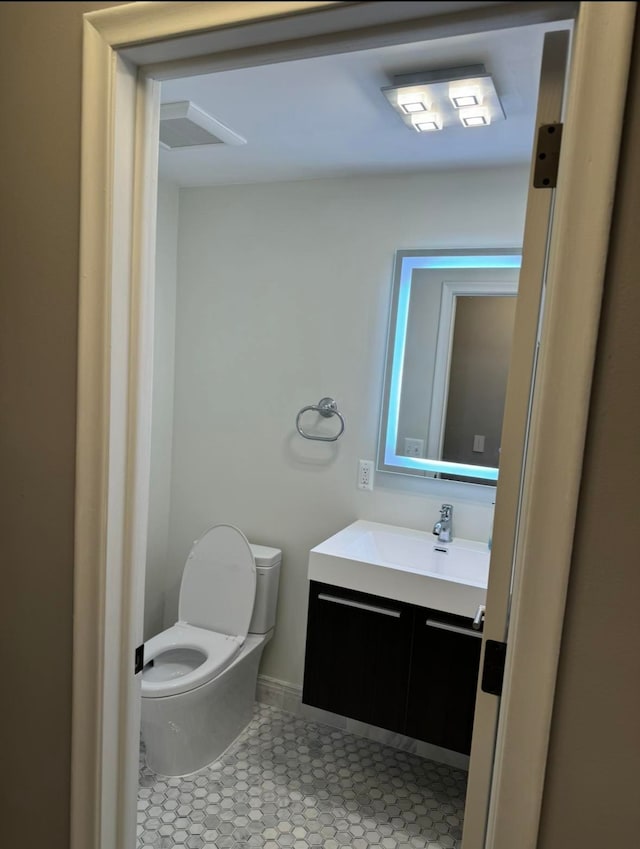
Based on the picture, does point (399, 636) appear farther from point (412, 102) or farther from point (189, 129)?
point (189, 129)

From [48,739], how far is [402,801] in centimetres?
149

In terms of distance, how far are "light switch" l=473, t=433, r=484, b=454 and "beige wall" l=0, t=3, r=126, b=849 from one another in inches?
64.3

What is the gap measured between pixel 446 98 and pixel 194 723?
225 centimetres

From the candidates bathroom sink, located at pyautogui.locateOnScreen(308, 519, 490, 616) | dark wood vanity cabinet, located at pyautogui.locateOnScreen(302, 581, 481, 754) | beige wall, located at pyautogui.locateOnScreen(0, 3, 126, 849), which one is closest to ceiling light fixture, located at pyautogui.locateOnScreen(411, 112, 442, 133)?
beige wall, located at pyautogui.locateOnScreen(0, 3, 126, 849)

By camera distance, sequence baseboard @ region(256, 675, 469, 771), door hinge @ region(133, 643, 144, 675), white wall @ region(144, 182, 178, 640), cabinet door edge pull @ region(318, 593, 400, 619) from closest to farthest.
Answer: door hinge @ region(133, 643, 144, 675) → cabinet door edge pull @ region(318, 593, 400, 619) → baseboard @ region(256, 675, 469, 771) → white wall @ region(144, 182, 178, 640)

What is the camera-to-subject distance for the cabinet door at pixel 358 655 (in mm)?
2100

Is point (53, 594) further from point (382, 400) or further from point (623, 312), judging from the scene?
point (382, 400)

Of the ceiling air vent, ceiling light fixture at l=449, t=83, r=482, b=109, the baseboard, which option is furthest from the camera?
the baseboard

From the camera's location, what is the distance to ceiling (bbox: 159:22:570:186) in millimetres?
1464

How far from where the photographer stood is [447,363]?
241cm

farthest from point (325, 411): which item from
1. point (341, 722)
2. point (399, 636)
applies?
point (341, 722)

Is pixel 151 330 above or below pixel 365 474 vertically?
above

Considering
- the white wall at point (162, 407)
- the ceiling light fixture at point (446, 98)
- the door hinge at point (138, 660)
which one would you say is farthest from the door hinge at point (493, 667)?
the white wall at point (162, 407)

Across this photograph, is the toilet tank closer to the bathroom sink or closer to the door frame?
the bathroom sink
